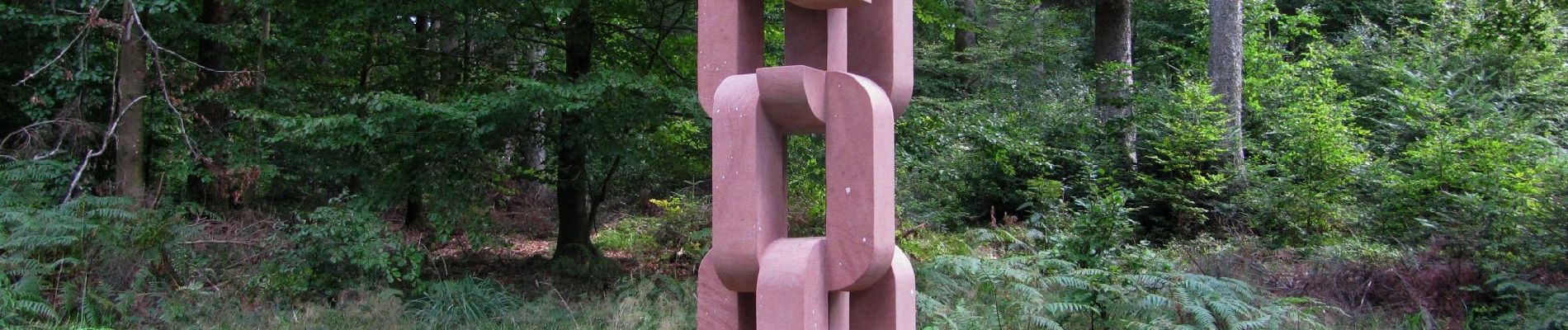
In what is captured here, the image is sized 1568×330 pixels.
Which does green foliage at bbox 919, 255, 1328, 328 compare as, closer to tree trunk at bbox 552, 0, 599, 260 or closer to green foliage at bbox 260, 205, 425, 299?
tree trunk at bbox 552, 0, 599, 260

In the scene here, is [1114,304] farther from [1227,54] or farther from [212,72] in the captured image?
[212,72]

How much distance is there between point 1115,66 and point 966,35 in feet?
19.8

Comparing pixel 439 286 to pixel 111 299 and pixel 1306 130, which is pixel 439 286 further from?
pixel 1306 130

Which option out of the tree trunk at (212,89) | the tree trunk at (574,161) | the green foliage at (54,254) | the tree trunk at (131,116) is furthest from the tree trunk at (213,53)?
the tree trunk at (574,161)

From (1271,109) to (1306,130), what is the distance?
6.87ft

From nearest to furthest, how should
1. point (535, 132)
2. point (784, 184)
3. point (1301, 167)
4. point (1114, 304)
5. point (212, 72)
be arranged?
point (784, 184), point (1114, 304), point (535, 132), point (212, 72), point (1301, 167)

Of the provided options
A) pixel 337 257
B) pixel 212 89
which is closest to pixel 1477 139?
pixel 337 257

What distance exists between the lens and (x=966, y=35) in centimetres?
1766

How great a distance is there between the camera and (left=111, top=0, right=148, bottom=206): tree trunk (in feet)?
30.1

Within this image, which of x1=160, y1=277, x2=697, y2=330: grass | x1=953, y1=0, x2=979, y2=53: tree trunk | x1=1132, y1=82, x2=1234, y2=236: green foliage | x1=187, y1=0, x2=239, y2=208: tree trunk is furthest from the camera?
x1=953, y1=0, x2=979, y2=53: tree trunk

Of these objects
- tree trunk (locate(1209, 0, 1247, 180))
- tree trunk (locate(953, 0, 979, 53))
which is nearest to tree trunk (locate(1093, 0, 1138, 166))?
tree trunk (locate(1209, 0, 1247, 180))

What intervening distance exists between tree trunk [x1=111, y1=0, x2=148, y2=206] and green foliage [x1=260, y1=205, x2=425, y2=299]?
1777 millimetres

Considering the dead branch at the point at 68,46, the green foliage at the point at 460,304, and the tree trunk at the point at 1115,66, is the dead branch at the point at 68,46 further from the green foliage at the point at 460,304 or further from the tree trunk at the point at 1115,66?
the tree trunk at the point at 1115,66

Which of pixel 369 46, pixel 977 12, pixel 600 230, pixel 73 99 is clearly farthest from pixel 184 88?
pixel 977 12
